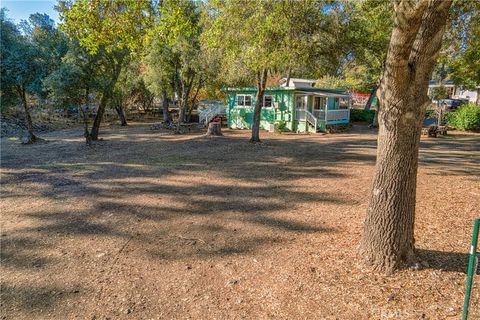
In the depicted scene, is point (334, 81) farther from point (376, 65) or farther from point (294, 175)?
point (294, 175)

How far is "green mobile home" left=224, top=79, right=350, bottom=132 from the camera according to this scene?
21203 millimetres

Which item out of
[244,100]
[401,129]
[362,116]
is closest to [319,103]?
[244,100]

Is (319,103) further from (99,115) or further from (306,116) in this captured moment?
(99,115)

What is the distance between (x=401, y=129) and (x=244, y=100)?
2068 centimetres

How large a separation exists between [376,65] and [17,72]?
2300 centimetres

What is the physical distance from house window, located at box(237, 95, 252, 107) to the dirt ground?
14274 mm

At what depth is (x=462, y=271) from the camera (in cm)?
350

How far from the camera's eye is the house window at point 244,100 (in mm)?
23172

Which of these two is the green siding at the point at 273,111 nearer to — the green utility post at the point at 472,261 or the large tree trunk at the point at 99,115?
the large tree trunk at the point at 99,115

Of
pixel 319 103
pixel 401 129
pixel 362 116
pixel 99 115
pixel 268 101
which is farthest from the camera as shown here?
pixel 362 116

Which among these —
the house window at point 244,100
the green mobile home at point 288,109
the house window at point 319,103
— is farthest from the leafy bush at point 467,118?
the house window at point 244,100

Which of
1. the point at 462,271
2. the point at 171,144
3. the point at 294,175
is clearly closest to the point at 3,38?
the point at 171,144

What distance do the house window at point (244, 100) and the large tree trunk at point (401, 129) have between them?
794 inches

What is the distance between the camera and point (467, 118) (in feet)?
68.0
